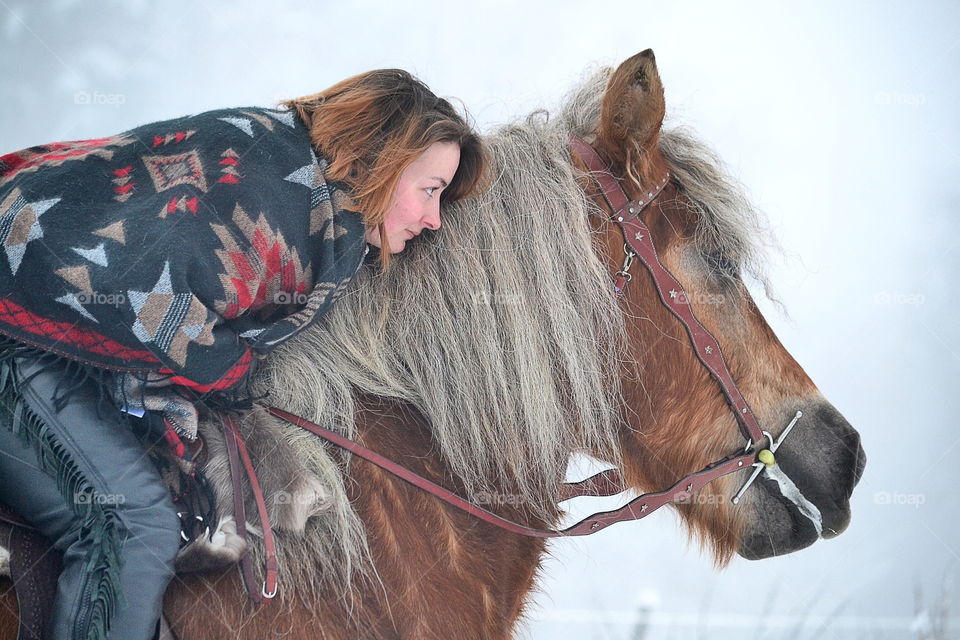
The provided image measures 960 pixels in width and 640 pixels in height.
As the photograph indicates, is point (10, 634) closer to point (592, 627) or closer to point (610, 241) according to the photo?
point (610, 241)

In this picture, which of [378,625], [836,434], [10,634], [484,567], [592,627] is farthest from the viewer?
[592,627]

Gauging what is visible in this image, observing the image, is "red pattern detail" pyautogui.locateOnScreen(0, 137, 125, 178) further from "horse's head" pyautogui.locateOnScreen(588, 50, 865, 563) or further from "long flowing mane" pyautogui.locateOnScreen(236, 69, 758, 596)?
"horse's head" pyautogui.locateOnScreen(588, 50, 865, 563)

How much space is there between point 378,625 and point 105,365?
0.52m

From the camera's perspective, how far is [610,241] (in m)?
1.17

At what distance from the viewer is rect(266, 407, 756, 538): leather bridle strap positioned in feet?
3.36

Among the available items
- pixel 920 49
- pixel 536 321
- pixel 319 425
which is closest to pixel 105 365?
pixel 319 425

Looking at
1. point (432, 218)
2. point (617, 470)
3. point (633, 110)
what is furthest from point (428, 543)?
point (633, 110)

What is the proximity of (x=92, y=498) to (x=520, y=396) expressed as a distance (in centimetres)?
61

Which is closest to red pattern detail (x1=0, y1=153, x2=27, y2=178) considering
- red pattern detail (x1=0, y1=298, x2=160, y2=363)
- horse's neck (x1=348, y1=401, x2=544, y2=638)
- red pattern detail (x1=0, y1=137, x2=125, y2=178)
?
red pattern detail (x1=0, y1=137, x2=125, y2=178)

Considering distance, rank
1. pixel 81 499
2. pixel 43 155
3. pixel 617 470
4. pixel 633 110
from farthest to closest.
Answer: pixel 617 470, pixel 633 110, pixel 43 155, pixel 81 499

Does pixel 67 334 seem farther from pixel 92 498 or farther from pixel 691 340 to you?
pixel 691 340

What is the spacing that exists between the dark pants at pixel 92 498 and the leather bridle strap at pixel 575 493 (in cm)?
21

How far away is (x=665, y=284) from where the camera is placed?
1.15 meters

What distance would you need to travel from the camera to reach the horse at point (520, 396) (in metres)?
0.99
